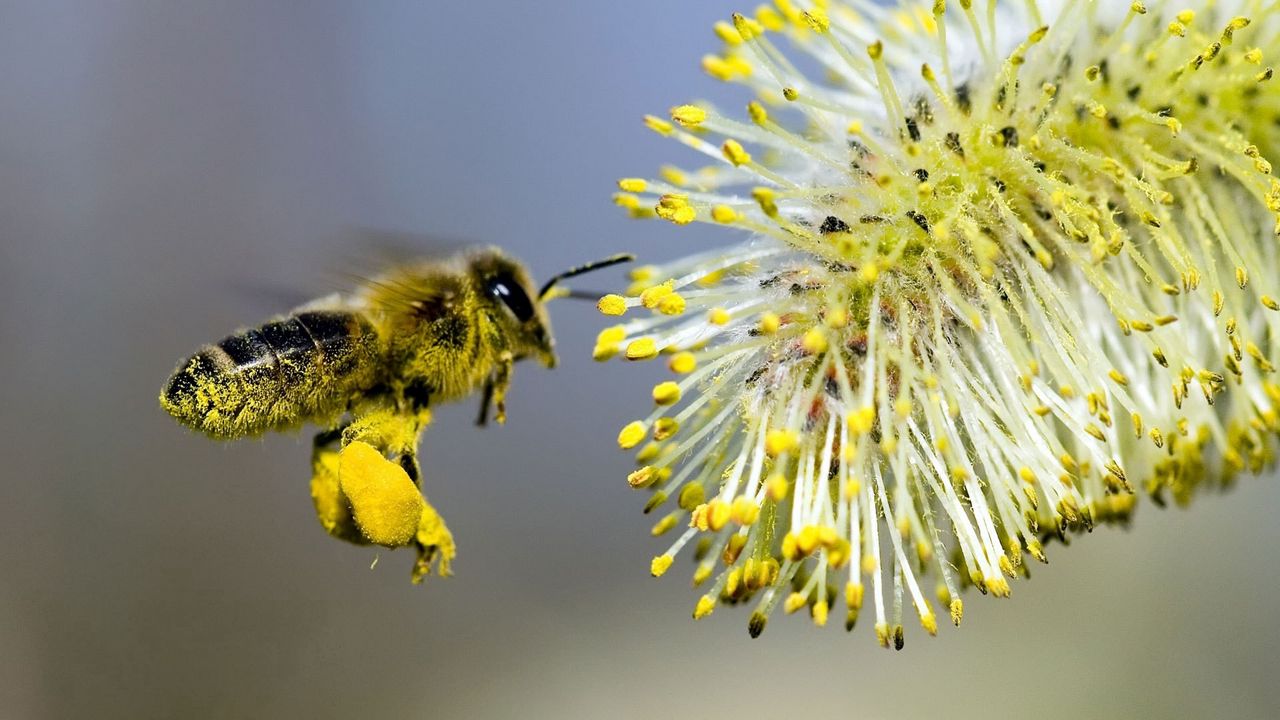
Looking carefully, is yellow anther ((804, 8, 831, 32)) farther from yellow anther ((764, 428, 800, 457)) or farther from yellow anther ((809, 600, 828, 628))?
yellow anther ((809, 600, 828, 628))

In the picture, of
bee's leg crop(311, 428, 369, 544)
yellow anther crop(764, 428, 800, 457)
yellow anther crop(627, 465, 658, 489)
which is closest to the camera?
yellow anther crop(764, 428, 800, 457)

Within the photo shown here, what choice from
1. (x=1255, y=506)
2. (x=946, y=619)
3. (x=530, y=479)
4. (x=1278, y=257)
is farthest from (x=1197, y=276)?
(x=530, y=479)

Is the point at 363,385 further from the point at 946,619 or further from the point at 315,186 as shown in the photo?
the point at 315,186

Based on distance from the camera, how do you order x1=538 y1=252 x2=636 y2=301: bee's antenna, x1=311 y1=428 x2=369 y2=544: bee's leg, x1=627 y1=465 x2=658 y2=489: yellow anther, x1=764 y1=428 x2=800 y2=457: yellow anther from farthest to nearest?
x1=538 y1=252 x2=636 y2=301: bee's antenna → x1=311 y1=428 x2=369 y2=544: bee's leg → x1=627 y1=465 x2=658 y2=489: yellow anther → x1=764 y1=428 x2=800 y2=457: yellow anther

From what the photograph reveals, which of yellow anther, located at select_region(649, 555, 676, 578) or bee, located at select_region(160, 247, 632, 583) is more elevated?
bee, located at select_region(160, 247, 632, 583)

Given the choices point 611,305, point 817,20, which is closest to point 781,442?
point 611,305

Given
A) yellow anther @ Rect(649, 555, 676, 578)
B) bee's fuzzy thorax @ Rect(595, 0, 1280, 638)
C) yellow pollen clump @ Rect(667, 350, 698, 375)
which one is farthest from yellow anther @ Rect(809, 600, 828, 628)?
yellow pollen clump @ Rect(667, 350, 698, 375)

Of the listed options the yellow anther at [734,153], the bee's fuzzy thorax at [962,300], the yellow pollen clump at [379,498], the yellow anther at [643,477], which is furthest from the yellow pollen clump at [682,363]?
the yellow pollen clump at [379,498]
